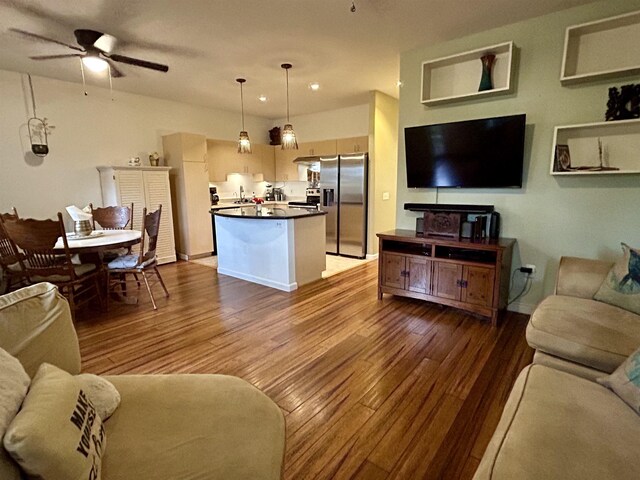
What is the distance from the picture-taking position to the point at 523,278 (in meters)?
3.20

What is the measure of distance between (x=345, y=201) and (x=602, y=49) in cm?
358

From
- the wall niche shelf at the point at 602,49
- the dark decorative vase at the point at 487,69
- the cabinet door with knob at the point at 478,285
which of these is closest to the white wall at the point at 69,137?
the dark decorative vase at the point at 487,69

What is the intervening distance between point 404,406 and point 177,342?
1850 millimetres

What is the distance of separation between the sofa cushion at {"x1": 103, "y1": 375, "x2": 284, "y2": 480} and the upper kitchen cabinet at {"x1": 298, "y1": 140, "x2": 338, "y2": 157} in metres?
5.13

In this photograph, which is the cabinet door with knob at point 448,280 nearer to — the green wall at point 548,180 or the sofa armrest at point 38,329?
the green wall at point 548,180

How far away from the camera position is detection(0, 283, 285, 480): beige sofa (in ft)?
3.23

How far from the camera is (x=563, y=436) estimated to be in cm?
107

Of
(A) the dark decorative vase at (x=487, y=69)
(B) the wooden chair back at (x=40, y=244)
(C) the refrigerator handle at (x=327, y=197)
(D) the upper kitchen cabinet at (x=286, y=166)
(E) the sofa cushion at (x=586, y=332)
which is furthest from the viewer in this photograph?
(D) the upper kitchen cabinet at (x=286, y=166)

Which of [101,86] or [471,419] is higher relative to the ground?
[101,86]

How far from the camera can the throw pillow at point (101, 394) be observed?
117 centimetres

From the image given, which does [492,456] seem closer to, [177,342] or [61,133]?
[177,342]

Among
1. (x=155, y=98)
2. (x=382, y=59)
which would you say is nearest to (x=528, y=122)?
(x=382, y=59)

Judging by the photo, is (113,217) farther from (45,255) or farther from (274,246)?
(274,246)

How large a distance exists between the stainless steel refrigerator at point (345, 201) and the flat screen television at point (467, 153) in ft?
5.97
